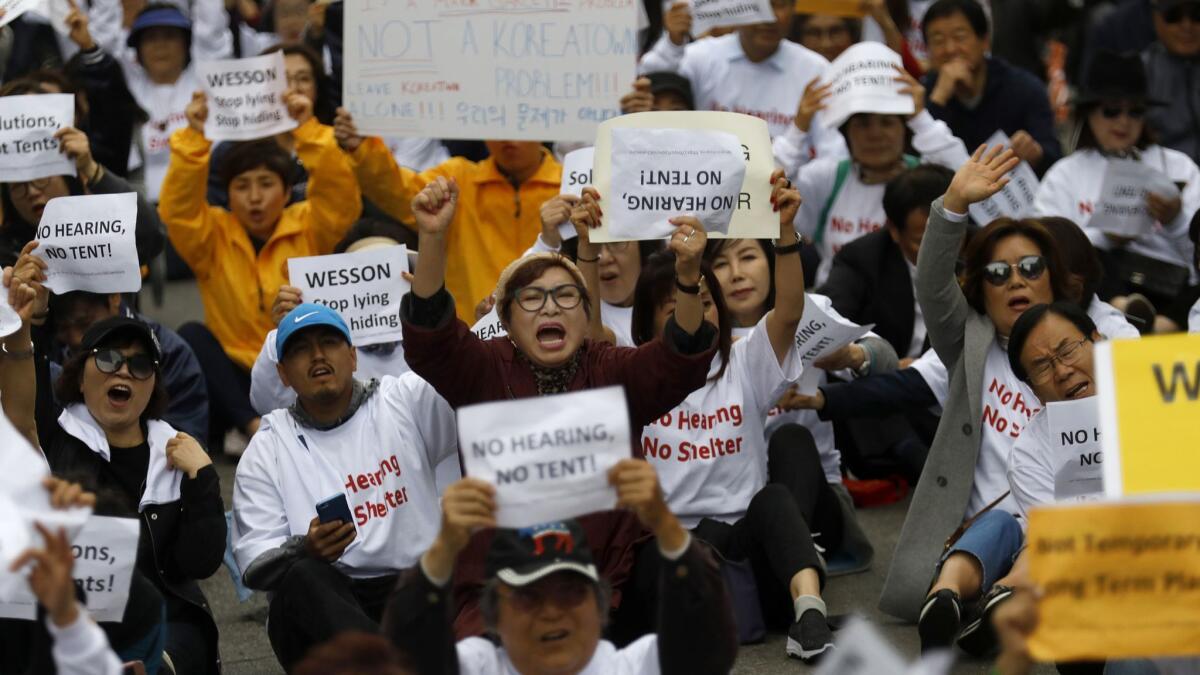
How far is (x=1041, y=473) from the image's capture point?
20.3 feet

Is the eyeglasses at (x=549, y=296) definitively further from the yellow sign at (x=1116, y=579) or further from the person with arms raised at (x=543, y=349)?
the yellow sign at (x=1116, y=579)

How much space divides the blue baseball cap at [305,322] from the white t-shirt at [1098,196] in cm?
400

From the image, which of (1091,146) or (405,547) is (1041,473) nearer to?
(405,547)

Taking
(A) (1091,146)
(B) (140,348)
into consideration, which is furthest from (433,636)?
(A) (1091,146)

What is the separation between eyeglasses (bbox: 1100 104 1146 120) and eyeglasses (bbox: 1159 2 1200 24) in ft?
5.21

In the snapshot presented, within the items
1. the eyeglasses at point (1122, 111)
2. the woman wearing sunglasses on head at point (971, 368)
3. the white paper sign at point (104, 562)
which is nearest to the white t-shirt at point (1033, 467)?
the woman wearing sunglasses on head at point (971, 368)

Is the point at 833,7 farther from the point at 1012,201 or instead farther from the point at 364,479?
the point at 364,479

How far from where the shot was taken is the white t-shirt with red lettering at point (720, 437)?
6508 millimetres

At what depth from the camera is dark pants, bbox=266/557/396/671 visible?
573cm

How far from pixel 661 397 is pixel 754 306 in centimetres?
167

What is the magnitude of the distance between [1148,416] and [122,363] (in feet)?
10.7

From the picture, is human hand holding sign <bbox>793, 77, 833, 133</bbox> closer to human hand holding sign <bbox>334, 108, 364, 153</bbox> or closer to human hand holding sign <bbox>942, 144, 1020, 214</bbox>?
human hand holding sign <bbox>334, 108, 364, 153</bbox>

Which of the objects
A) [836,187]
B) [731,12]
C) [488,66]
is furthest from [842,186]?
[488,66]

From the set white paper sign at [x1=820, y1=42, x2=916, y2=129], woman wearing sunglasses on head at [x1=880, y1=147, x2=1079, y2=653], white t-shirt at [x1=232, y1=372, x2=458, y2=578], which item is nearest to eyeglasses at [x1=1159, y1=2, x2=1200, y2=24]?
white paper sign at [x1=820, y1=42, x2=916, y2=129]
